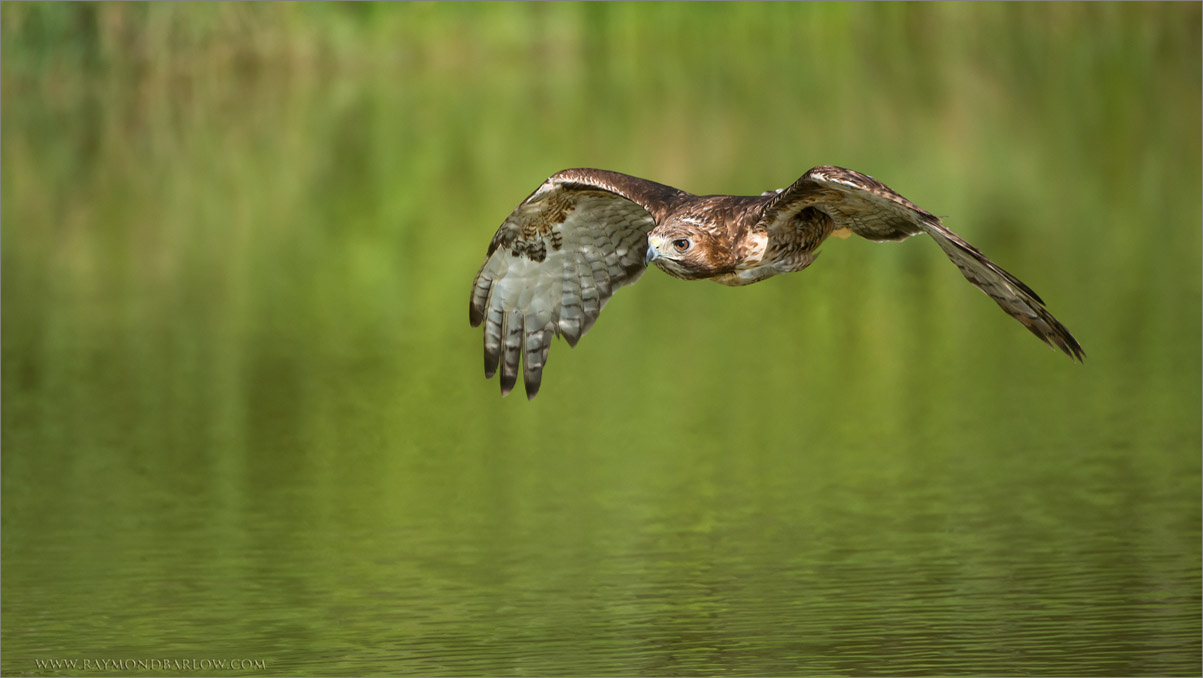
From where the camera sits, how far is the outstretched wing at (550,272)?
11070 mm

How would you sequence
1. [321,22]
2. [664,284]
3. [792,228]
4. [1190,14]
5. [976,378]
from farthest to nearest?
[1190,14], [321,22], [664,284], [976,378], [792,228]

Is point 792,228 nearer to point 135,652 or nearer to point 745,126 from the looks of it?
point 135,652

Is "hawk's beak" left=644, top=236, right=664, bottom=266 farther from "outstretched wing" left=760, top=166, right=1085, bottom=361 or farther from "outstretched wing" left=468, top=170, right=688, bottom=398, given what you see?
"outstretched wing" left=468, top=170, right=688, bottom=398

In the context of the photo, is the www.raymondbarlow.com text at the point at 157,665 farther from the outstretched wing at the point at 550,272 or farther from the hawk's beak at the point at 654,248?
the hawk's beak at the point at 654,248

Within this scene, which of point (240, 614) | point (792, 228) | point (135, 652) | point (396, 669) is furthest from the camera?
point (240, 614)

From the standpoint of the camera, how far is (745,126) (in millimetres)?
35812

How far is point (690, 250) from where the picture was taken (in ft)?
31.9

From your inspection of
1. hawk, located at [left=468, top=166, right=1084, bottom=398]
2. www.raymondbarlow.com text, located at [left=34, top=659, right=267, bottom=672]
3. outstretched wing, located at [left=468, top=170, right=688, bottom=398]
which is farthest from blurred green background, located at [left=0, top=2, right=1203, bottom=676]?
hawk, located at [left=468, top=166, right=1084, bottom=398]

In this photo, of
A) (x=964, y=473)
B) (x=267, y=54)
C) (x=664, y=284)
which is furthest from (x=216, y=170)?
(x=964, y=473)

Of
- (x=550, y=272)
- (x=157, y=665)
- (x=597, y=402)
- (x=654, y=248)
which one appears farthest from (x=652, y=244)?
(x=597, y=402)

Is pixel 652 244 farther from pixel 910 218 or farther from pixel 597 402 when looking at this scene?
pixel 597 402

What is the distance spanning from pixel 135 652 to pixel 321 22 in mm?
33086

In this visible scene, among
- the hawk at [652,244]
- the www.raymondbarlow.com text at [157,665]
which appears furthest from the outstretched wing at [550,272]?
the www.raymondbarlow.com text at [157,665]

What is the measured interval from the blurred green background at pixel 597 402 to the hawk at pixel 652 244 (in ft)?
6.15
